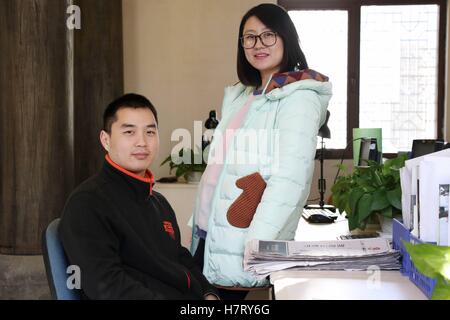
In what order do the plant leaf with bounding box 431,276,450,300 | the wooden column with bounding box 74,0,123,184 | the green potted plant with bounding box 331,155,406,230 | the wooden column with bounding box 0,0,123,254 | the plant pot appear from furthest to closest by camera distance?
the wooden column with bounding box 74,0,123,184 → the plant pot → the wooden column with bounding box 0,0,123,254 → the green potted plant with bounding box 331,155,406,230 → the plant leaf with bounding box 431,276,450,300

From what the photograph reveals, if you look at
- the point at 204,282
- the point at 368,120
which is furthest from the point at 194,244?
the point at 368,120

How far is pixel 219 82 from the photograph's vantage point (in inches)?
209

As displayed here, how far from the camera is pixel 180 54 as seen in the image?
17.3ft

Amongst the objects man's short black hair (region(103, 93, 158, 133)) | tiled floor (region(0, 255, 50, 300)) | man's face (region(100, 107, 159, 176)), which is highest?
man's short black hair (region(103, 93, 158, 133))

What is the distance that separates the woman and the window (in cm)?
376

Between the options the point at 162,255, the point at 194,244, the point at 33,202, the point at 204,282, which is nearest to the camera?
the point at 162,255

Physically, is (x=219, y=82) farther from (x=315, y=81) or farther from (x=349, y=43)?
(x=315, y=81)

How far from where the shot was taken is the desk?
3.97 ft

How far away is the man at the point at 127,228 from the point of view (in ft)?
4.28

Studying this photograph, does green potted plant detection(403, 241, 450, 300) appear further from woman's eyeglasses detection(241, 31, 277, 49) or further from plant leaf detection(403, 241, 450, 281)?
woman's eyeglasses detection(241, 31, 277, 49)

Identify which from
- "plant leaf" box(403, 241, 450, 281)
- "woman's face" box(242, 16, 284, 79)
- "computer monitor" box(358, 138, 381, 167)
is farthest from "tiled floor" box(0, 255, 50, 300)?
"plant leaf" box(403, 241, 450, 281)

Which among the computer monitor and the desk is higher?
the computer monitor

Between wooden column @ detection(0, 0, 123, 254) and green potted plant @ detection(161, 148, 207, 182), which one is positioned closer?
wooden column @ detection(0, 0, 123, 254)
